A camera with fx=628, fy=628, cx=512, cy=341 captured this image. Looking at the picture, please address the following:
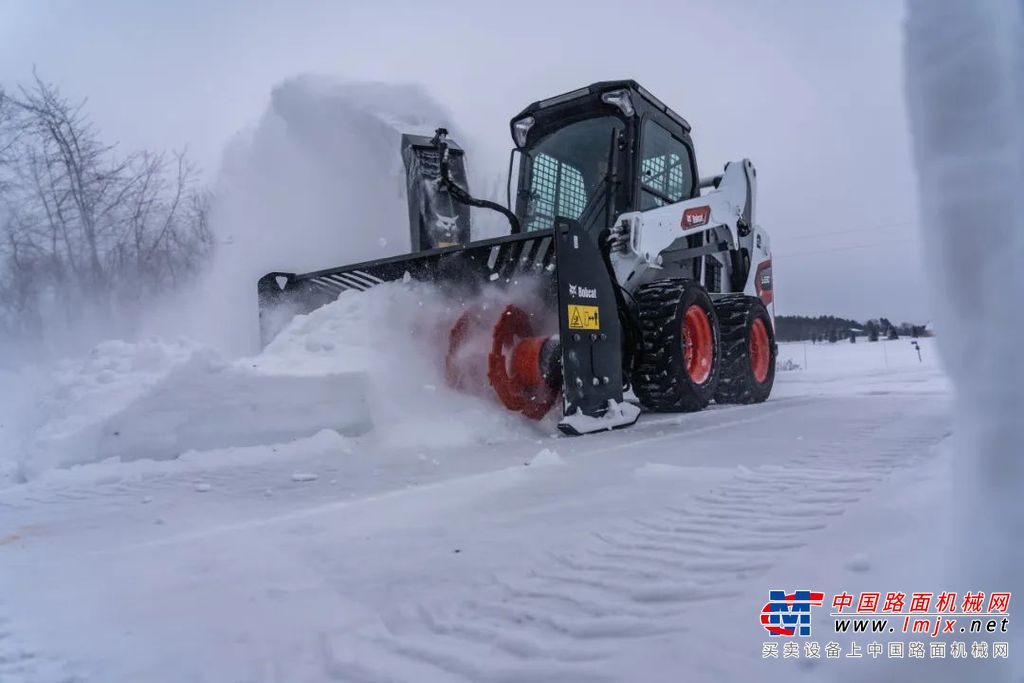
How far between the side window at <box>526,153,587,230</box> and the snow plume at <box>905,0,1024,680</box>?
4.73 m

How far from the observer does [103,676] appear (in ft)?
3.80

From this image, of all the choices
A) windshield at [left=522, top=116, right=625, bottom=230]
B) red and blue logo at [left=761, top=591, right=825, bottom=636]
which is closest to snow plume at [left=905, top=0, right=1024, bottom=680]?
red and blue logo at [left=761, top=591, right=825, bottom=636]

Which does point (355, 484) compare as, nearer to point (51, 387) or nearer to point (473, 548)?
point (473, 548)

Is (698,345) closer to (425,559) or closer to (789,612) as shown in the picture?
Result: (425,559)

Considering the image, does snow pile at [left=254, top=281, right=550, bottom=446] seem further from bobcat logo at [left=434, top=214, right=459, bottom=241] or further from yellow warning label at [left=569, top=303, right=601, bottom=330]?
bobcat logo at [left=434, top=214, right=459, bottom=241]

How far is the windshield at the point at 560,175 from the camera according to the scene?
219 inches

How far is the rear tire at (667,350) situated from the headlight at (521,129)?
1.90m

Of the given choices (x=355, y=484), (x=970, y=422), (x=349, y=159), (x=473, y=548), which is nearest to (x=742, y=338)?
(x=355, y=484)

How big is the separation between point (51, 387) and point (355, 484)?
2.08 metres

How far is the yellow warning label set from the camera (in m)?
3.88

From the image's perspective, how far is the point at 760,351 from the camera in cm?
681

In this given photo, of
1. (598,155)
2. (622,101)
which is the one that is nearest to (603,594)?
→ (622,101)

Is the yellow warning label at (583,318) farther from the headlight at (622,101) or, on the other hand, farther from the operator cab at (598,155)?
the headlight at (622,101)

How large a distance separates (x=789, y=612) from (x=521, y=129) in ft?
17.0
